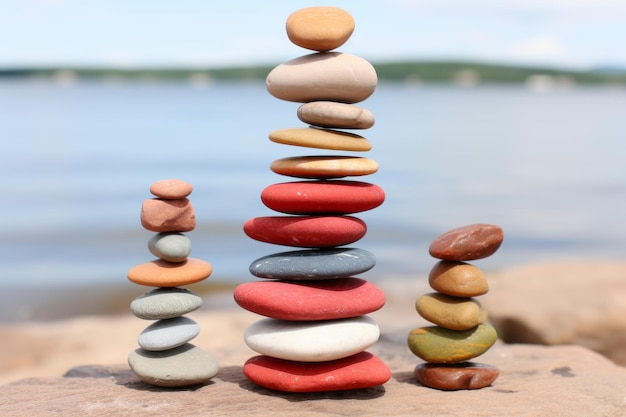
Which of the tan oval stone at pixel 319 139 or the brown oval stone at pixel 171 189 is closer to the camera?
the tan oval stone at pixel 319 139

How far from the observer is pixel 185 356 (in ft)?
17.3

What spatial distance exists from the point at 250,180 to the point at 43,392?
60.7ft

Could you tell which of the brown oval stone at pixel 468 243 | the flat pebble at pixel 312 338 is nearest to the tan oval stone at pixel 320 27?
the brown oval stone at pixel 468 243

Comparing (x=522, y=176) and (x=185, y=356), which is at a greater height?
(x=522, y=176)

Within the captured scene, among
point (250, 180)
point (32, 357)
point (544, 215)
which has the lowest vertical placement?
point (32, 357)

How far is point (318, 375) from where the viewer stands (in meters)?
4.98

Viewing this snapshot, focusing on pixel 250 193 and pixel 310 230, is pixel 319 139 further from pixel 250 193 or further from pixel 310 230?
pixel 250 193

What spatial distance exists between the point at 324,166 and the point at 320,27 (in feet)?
2.99

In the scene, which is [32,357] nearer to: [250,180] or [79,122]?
[250,180]

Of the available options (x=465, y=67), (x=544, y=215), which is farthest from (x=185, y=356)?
(x=465, y=67)

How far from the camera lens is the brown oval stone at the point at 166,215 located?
520 centimetres

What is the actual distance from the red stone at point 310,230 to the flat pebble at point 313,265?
0.28ft

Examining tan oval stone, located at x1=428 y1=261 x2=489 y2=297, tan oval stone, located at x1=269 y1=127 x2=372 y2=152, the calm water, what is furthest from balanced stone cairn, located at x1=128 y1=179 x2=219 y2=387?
the calm water

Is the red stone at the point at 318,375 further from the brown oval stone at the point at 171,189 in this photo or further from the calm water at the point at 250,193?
the calm water at the point at 250,193
